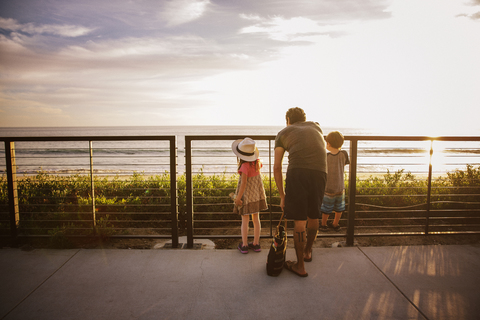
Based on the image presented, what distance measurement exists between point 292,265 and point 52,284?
2.64m

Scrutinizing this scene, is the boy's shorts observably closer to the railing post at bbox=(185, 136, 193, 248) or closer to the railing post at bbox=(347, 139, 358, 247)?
the railing post at bbox=(347, 139, 358, 247)

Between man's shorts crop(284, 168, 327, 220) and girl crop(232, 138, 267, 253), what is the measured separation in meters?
0.57

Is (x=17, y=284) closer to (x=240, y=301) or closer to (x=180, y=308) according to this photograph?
(x=180, y=308)

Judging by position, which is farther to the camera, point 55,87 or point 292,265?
point 55,87

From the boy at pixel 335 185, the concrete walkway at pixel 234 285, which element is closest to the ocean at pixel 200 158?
the boy at pixel 335 185

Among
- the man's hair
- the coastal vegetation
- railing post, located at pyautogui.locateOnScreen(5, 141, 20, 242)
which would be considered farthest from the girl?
railing post, located at pyautogui.locateOnScreen(5, 141, 20, 242)

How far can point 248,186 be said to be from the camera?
11.2 feet

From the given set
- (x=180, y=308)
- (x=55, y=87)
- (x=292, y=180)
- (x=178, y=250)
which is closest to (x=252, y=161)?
(x=292, y=180)

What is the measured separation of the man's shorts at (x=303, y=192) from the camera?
9.45ft

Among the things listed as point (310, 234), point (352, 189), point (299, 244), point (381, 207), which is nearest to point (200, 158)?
point (381, 207)

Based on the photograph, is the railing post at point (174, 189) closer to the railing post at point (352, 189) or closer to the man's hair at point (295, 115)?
the man's hair at point (295, 115)

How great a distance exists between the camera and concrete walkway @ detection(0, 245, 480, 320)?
2.32 m

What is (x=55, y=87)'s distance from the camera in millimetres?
60094

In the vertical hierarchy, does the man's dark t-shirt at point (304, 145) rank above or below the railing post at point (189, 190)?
above
